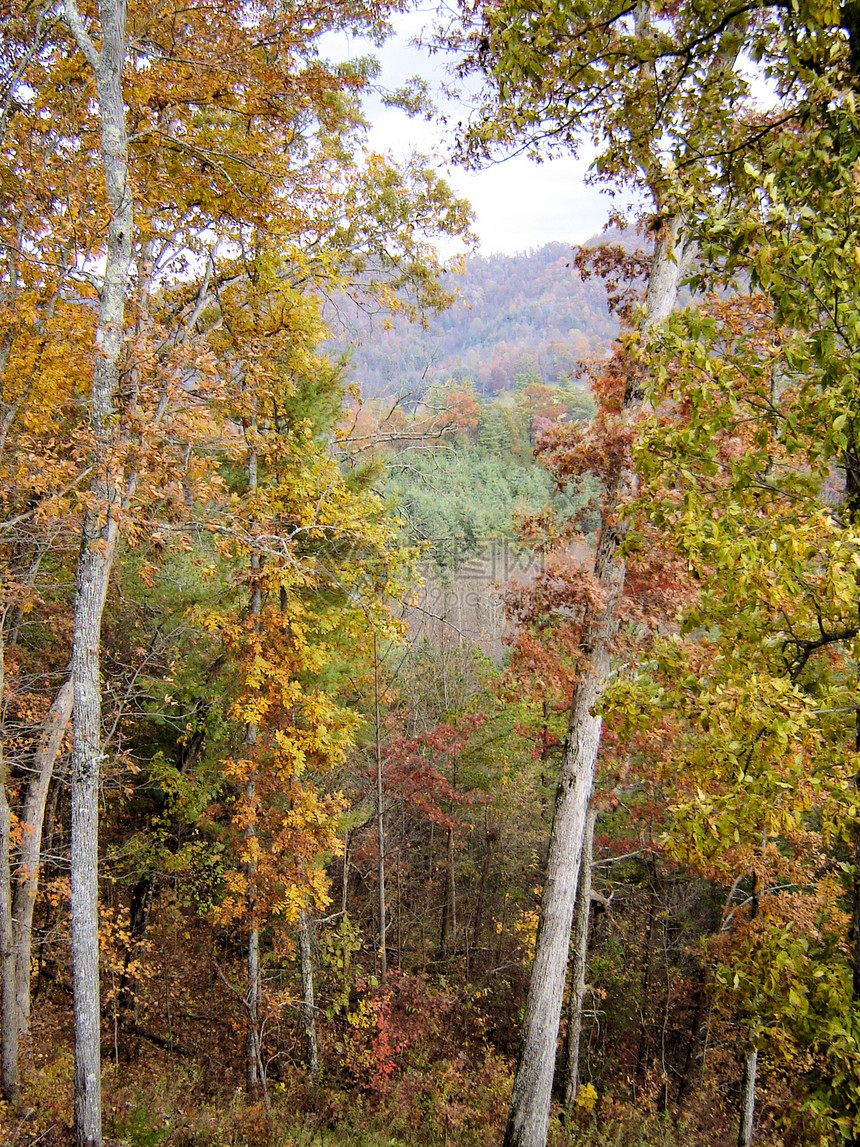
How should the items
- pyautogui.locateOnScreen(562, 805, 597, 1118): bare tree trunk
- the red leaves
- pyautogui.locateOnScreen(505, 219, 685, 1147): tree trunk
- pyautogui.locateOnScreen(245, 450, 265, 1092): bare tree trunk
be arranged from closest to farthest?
pyautogui.locateOnScreen(505, 219, 685, 1147): tree trunk < pyautogui.locateOnScreen(245, 450, 265, 1092): bare tree trunk < pyautogui.locateOnScreen(562, 805, 597, 1118): bare tree trunk < the red leaves

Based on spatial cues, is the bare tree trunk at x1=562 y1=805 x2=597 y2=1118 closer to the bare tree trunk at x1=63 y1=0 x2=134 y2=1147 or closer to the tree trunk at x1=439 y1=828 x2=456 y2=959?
the tree trunk at x1=439 y1=828 x2=456 y2=959

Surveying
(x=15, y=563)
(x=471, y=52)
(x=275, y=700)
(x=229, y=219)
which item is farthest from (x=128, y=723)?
(x=471, y=52)

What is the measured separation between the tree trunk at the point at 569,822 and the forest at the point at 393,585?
4cm

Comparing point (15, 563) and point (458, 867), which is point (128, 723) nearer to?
point (15, 563)

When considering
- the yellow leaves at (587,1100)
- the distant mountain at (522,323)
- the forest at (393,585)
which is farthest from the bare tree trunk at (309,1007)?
the distant mountain at (522,323)

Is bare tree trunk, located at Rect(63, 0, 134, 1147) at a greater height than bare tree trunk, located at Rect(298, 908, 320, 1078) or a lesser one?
greater

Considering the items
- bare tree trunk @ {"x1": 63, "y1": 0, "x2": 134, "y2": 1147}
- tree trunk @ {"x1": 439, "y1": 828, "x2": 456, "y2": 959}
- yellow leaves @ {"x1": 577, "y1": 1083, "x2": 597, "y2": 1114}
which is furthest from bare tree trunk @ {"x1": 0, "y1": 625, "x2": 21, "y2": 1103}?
tree trunk @ {"x1": 439, "y1": 828, "x2": 456, "y2": 959}

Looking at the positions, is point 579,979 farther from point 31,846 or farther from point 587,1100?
point 31,846

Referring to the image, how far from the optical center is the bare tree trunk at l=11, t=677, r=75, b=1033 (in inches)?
313

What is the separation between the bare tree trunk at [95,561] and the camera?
16.5 ft

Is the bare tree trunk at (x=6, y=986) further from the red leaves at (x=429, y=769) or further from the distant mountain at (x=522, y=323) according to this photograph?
the distant mountain at (x=522, y=323)

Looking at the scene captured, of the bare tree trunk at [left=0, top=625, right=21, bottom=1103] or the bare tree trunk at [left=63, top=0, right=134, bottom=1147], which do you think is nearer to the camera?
the bare tree trunk at [left=63, top=0, right=134, bottom=1147]

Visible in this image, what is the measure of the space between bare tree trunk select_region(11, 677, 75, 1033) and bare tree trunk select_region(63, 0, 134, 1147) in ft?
9.60

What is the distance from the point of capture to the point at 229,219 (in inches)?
286
